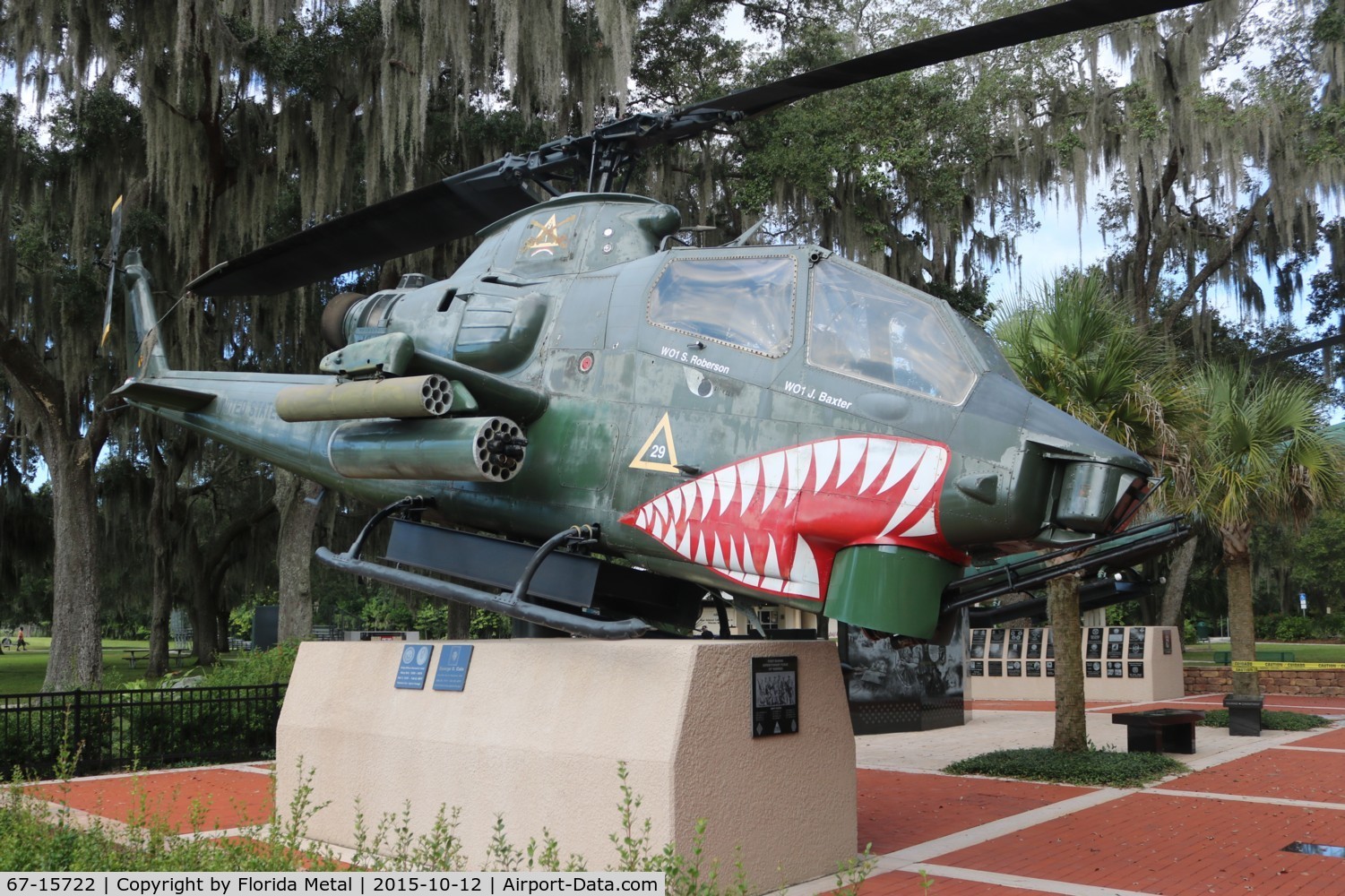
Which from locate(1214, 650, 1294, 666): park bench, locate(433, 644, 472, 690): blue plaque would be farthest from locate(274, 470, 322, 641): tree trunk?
locate(1214, 650, 1294, 666): park bench

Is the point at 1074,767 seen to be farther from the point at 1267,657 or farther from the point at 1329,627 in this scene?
the point at 1329,627

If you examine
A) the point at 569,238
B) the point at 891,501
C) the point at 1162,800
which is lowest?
the point at 1162,800

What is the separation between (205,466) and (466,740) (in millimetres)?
25563

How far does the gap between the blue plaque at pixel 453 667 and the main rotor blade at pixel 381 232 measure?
349cm

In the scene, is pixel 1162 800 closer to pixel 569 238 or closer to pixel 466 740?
pixel 466 740

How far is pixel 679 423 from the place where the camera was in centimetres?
667

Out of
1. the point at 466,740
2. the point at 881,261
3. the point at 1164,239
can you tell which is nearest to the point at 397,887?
the point at 466,740

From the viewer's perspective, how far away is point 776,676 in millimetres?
6645

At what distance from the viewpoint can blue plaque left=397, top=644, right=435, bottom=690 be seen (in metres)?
7.53

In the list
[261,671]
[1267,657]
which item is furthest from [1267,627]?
[261,671]

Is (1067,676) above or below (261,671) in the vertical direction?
above

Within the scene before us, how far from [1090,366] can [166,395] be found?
918 cm

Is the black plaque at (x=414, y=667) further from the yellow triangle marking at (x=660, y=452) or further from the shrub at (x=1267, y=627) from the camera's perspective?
the shrub at (x=1267, y=627)

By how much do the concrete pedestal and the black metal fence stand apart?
6.08 metres
